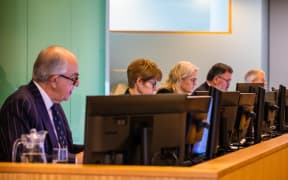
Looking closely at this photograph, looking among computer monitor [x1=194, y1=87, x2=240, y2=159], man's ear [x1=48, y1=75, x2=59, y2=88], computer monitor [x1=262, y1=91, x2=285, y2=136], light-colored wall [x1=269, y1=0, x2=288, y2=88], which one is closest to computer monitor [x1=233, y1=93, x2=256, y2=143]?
computer monitor [x1=194, y1=87, x2=240, y2=159]

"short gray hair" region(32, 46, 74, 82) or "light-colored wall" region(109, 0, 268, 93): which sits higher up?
"light-colored wall" region(109, 0, 268, 93)

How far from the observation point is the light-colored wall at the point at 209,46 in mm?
8609

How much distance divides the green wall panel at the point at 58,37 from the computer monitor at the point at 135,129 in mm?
2689

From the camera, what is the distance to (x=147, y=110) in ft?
9.70

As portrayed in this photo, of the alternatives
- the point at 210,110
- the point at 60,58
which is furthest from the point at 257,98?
the point at 60,58

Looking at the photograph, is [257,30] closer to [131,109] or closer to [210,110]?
[210,110]

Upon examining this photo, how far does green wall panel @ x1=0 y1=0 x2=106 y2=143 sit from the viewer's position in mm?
5482

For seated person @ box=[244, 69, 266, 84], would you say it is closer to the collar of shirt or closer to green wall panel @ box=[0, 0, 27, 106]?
green wall panel @ box=[0, 0, 27, 106]

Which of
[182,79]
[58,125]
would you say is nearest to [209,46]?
[182,79]

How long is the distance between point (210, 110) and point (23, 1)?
8.27 feet

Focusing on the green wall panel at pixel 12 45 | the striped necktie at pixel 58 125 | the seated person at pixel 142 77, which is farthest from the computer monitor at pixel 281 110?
the striped necktie at pixel 58 125

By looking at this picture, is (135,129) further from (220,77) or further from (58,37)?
(220,77)

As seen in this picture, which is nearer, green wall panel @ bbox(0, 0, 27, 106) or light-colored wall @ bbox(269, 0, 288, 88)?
green wall panel @ bbox(0, 0, 27, 106)

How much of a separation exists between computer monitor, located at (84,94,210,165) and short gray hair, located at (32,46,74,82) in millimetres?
866
